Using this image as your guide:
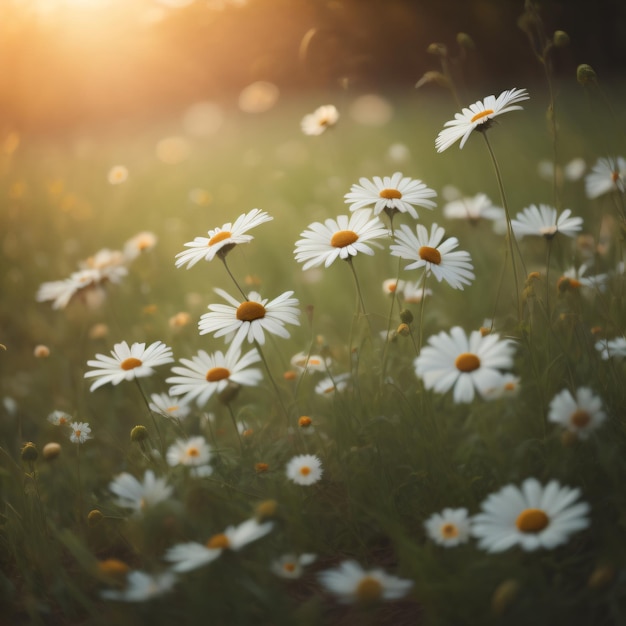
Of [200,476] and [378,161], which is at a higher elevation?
[378,161]

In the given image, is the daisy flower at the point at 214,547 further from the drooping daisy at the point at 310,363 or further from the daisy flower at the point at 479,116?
the daisy flower at the point at 479,116

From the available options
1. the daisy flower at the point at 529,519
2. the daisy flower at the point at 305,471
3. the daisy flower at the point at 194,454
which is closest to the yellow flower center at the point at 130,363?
the daisy flower at the point at 194,454

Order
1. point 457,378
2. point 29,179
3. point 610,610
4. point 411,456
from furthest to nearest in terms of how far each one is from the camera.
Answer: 1. point 29,179
2. point 411,456
3. point 457,378
4. point 610,610

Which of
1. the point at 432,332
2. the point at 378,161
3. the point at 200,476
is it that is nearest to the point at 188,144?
the point at 378,161

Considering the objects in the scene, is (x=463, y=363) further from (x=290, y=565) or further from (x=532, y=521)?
(x=290, y=565)

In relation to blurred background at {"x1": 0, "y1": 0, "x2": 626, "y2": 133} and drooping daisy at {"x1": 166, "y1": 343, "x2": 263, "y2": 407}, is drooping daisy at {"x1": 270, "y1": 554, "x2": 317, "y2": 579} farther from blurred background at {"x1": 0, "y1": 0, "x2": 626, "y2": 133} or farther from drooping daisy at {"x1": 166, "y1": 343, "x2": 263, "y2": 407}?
blurred background at {"x1": 0, "y1": 0, "x2": 626, "y2": 133}

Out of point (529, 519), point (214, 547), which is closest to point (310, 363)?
point (214, 547)

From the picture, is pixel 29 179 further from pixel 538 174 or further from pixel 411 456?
pixel 411 456
